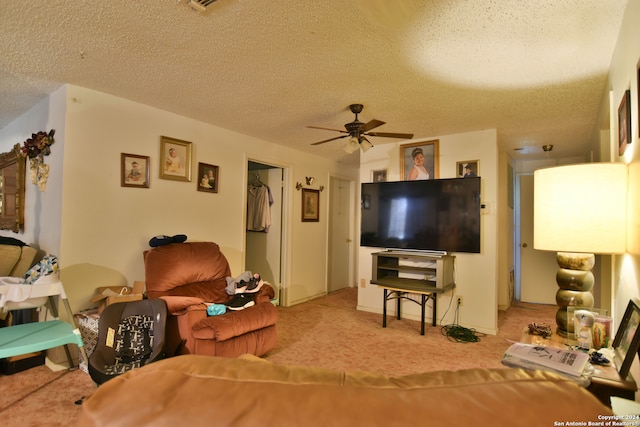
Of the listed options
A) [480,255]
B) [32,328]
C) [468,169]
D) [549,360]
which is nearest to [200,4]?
[549,360]

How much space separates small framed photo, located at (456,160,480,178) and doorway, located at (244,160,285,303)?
98.0 inches

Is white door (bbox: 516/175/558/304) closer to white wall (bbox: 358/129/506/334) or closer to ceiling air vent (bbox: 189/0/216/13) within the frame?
white wall (bbox: 358/129/506/334)

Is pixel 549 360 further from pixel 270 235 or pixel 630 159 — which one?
pixel 270 235

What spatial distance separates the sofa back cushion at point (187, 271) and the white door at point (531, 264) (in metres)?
5.04

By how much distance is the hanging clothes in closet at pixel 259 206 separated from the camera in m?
4.89

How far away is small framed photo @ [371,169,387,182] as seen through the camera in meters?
4.47

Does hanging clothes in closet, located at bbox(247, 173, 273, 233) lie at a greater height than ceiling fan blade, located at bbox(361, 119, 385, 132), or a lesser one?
lesser

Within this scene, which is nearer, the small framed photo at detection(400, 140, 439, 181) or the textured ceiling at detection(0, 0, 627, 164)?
the textured ceiling at detection(0, 0, 627, 164)

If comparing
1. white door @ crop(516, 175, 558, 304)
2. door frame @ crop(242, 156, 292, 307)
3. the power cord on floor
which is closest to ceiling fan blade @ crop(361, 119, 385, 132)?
door frame @ crop(242, 156, 292, 307)

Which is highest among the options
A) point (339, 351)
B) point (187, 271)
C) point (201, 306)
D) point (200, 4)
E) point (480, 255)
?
point (200, 4)

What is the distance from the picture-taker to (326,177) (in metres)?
5.51

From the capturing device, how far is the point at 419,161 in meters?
4.21

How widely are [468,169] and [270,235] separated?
2.98 m

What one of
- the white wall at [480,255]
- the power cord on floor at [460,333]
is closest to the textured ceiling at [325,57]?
the white wall at [480,255]
